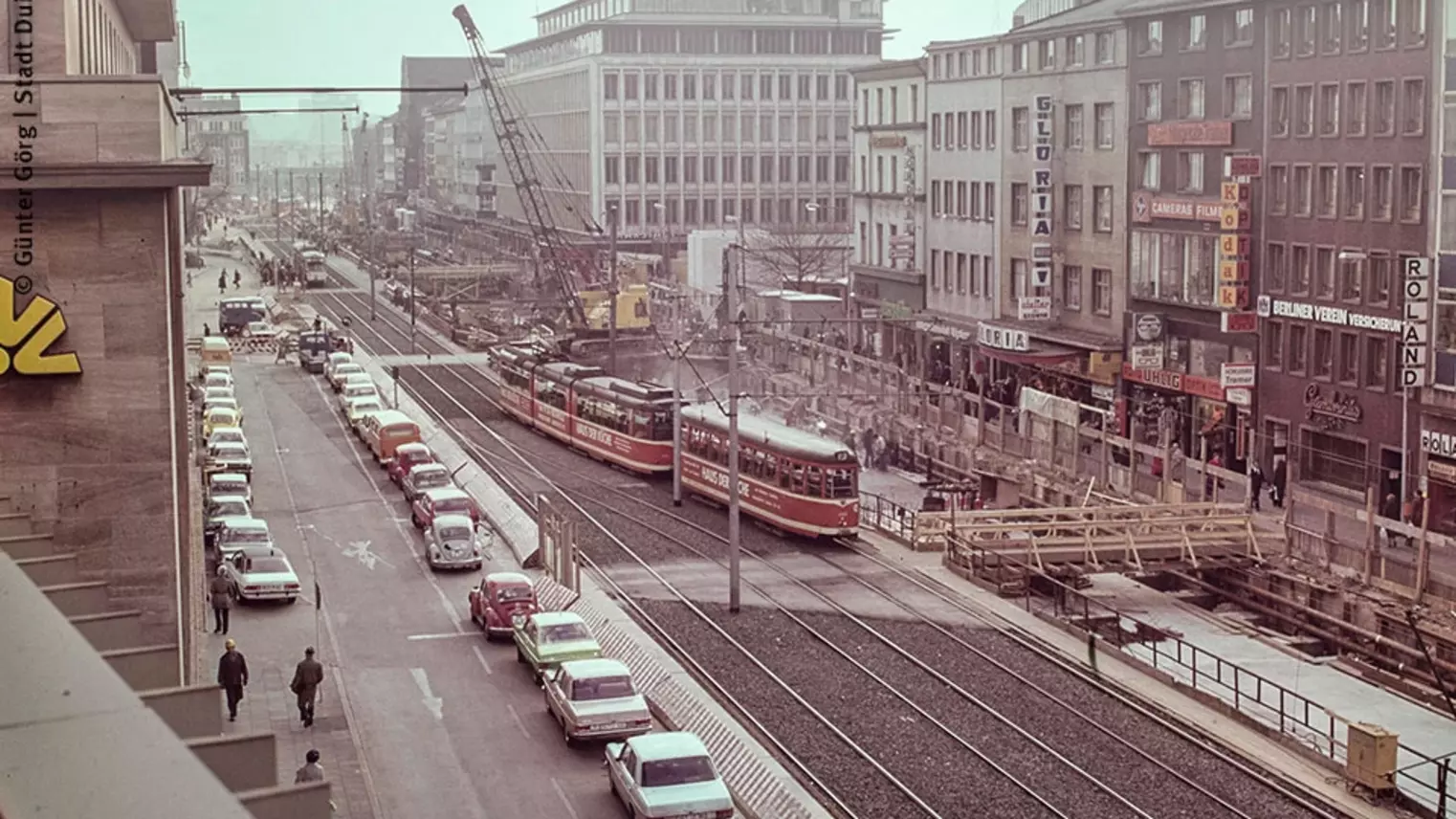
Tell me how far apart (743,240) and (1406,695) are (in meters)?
64.6

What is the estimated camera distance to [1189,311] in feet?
183

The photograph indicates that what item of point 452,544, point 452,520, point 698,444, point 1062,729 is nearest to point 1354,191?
point 698,444

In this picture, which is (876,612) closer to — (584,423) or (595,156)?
(584,423)

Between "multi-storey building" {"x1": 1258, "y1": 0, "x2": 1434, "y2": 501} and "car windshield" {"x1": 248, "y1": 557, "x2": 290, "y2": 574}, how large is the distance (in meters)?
25.3

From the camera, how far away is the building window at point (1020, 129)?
6731 centimetres

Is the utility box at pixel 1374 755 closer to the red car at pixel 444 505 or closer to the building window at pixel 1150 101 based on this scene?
the red car at pixel 444 505

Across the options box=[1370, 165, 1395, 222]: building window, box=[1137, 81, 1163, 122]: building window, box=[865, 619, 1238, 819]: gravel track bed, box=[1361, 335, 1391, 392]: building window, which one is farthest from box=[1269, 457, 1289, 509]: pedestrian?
box=[865, 619, 1238, 819]: gravel track bed

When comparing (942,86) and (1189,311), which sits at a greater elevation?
(942,86)

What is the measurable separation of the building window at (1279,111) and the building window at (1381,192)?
4.77 meters

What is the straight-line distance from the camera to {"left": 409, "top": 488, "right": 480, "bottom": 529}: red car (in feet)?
143

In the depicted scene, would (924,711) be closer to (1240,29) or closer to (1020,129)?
(1240,29)

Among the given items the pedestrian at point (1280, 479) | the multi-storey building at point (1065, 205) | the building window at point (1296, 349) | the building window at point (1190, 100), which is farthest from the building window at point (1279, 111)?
the pedestrian at point (1280, 479)

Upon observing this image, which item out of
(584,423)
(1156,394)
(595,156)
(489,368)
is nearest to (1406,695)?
(1156,394)

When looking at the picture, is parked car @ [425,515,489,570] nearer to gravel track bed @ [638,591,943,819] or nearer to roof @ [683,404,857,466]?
gravel track bed @ [638,591,943,819]
